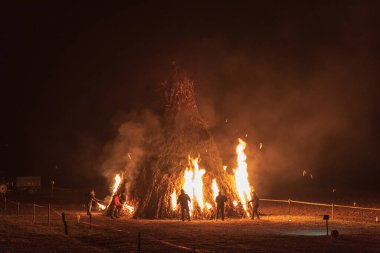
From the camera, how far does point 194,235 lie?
18906 mm

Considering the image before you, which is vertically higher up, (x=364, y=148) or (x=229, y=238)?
(x=364, y=148)

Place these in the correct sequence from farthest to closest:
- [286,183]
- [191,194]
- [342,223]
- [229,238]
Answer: [286,183], [191,194], [342,223], [229,238]

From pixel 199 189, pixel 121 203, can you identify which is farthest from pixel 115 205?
pixel 199 189

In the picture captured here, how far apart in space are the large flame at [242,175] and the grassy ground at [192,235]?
2414 mm

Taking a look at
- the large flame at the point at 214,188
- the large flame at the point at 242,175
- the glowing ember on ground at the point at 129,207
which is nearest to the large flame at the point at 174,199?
the large flame at the point at 214,188

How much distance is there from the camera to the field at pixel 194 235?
15.4m

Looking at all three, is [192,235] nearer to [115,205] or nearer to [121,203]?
[121,203]

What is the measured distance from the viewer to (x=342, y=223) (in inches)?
907

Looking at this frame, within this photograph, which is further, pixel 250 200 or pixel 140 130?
pixel 140 130

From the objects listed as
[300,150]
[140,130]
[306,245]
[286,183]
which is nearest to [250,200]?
[140,130]

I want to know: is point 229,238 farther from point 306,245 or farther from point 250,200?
point 250,200

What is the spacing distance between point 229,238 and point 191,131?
1066 centimetres

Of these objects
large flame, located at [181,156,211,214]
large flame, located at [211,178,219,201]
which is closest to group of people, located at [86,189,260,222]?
large flame, located at [211,178,219,201]

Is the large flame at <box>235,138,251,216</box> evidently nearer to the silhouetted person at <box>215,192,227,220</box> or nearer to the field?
the field
